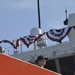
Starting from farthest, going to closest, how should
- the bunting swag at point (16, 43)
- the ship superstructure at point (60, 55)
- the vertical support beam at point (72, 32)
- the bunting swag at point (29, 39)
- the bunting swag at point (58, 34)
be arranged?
1. the bunting swag at point (16, 43)
2. the bunting swag at point (29, 39)
3. the bunting swag at point (58, 34)
4. the vertical support beam at point (72, 32)
5. the ship superstructure at point (60, 55)

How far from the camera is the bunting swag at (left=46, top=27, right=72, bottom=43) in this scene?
1300cm

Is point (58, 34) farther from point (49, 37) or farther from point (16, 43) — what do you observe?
point (16, 43)

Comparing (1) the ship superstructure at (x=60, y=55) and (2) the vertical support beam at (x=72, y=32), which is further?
(2) the vertical support beam at (x=72, y=32)

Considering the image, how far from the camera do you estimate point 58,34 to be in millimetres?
13375

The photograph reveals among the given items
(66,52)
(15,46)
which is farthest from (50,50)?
(15,46)

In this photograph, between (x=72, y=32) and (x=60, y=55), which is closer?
(x=60, y=55)

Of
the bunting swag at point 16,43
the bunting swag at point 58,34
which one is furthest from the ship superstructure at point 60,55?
the bunting swag at point 16,43

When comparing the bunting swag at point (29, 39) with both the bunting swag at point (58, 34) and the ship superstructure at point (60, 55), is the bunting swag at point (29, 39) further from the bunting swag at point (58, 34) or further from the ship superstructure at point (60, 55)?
the ship superstructure at point (60, 55)

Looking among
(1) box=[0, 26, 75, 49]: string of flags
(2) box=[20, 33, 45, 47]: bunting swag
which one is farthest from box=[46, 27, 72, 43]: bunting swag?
(2) box=[20, 33, 45, 47]: bunting swag

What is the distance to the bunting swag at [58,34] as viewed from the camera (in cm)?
1300

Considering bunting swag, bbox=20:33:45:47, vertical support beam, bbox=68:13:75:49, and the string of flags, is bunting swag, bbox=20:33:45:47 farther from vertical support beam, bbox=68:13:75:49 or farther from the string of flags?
vertical support beam, bbox=68:13:75:49

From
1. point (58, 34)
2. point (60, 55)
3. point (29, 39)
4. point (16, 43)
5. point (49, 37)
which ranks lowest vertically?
point (60, 55)

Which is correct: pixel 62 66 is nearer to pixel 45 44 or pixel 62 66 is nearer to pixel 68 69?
pixel 68 69

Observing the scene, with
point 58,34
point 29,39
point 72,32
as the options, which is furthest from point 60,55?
point 29,39
